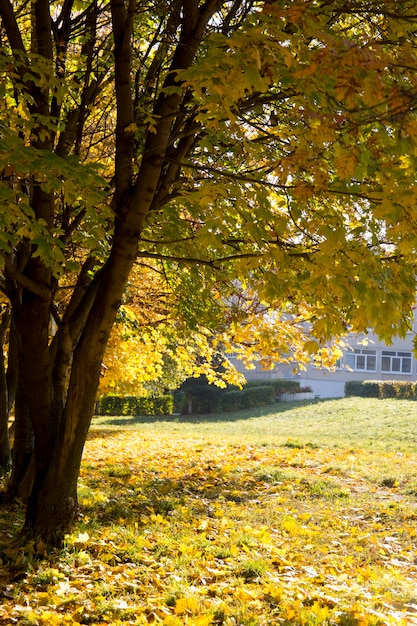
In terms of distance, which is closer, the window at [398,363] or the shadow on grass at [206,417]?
the shadow on grass at [206,417]

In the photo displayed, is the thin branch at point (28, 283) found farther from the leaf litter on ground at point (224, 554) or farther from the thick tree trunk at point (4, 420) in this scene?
the thick tree trunk at point (4, 420)

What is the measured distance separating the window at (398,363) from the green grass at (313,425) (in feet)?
43.0

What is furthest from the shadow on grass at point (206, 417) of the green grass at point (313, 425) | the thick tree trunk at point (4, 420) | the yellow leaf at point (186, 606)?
the yellow leaf at point (186, 606)

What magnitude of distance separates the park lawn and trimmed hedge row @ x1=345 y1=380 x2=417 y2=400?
17668 mm

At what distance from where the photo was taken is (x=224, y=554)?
17.5 feet

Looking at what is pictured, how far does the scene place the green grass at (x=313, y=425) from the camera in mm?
16500

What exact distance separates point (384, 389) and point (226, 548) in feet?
84.8

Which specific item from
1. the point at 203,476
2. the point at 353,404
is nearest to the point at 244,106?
the point at 203,476

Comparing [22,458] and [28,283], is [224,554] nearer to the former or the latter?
[28,283]

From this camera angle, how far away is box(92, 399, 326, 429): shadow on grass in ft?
88.5

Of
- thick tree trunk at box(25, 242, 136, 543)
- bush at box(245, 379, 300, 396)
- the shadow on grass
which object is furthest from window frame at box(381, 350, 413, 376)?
thick tree trunk at box(25, 242, 136, 543)

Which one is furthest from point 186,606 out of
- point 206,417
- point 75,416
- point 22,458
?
point 206,417

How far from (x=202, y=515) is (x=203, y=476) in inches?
112

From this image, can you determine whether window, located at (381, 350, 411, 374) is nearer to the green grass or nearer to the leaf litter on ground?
the green grass
